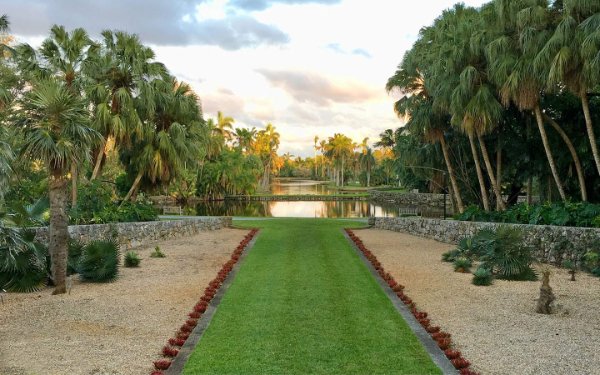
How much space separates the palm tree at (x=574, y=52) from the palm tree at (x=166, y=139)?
15.7 m

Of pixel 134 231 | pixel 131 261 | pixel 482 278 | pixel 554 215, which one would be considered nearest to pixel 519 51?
pixel 554 215

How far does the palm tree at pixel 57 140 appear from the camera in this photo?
31.7 feet

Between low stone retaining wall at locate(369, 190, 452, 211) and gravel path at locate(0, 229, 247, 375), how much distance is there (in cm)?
4261

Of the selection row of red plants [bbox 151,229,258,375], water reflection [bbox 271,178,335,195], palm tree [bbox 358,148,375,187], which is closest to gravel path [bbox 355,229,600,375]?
row of red plants [bbox 151,229,258,375]

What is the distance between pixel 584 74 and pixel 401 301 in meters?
8.89

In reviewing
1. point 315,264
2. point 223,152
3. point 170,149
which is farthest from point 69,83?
point 223,152

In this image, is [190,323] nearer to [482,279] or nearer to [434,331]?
[434,331]

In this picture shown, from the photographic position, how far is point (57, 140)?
9.90 m

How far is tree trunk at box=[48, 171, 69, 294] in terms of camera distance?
10125mm

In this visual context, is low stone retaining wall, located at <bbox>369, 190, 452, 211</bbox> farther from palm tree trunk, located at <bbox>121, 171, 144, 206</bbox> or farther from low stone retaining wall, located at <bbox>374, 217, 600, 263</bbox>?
palm tree trunk, located at <bbox>121, 171, 144, 206</bbox>

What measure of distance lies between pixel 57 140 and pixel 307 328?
20.9ft

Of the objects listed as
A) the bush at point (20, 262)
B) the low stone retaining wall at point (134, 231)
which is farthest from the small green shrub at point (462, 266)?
the low stone retaining wall at point (134, 231)

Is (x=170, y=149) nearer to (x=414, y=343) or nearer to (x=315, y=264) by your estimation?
(x=315, y=264)

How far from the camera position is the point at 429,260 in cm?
1491
